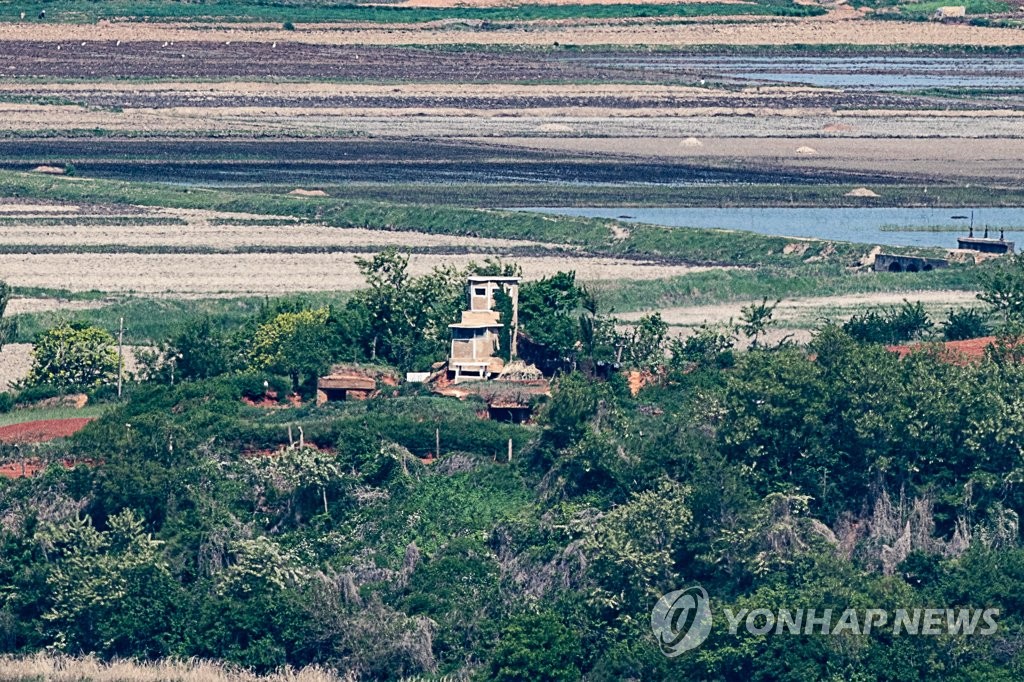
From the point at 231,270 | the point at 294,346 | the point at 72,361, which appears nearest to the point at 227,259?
the point at 231,270

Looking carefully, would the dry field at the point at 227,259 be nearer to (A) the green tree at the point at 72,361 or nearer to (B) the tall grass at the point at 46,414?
(A) the green tree at the point at 72,361

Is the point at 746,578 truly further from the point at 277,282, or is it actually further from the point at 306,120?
the point at 306,120

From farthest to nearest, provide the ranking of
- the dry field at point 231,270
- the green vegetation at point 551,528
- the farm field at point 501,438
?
the dry field at point 231,270
the farm field at point 501,438
the green vegetation at point 551,528

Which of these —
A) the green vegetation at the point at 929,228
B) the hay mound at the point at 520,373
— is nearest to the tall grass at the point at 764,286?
the green vegetation at the point at 929,228

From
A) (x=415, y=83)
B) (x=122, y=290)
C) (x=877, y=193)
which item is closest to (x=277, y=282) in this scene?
(x=122, y=290)

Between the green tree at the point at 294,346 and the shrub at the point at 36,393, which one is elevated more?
the green tree at the point at 294,346

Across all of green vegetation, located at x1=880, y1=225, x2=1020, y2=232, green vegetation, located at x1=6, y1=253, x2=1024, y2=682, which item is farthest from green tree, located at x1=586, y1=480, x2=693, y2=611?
green vegetation, located at x1=880, y1=225, x2=1020, y2=232

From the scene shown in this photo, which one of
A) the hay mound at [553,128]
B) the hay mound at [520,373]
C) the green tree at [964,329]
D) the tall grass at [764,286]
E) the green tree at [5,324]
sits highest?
the green tree at [964,329]

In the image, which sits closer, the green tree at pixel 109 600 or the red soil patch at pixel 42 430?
the green tree at pixel 109 600
